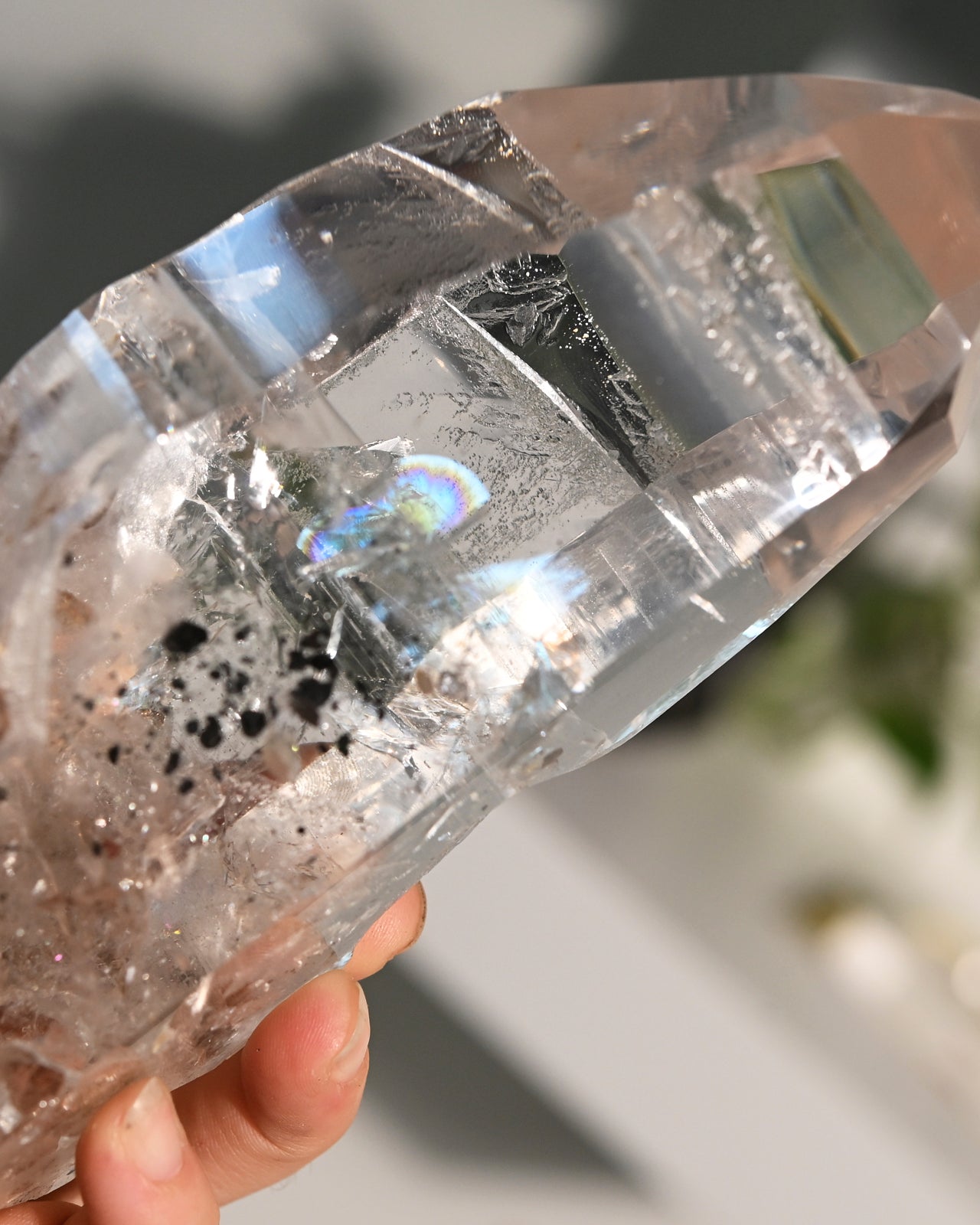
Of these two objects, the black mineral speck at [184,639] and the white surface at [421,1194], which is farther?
the white surface at [421,1194]

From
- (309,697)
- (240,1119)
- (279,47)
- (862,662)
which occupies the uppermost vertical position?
(279,47)

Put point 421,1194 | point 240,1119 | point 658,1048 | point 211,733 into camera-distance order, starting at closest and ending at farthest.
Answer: point 211,733 < point 240,1119 < point 658,1048 < point 421,1194

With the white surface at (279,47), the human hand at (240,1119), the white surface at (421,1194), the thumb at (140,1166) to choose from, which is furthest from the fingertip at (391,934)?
the white surface at (279,47)

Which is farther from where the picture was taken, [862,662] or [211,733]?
[862,662]

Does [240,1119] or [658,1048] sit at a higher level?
[240,1119]

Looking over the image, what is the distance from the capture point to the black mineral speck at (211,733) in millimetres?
298

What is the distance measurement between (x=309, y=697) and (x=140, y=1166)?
0.54ft

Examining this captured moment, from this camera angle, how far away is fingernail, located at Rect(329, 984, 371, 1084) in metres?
0.39

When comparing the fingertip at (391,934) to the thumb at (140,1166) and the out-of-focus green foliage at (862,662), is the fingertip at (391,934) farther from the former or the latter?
the out-of-focus green foliage at (862,662)

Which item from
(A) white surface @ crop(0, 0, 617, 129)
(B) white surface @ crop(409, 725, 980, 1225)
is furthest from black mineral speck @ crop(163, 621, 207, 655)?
(A) white surface @ crop(0, 0, 617, 129)

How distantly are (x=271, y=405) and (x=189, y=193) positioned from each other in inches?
18.7

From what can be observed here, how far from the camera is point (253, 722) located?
30cm

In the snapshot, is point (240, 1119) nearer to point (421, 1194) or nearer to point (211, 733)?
point (211, 733)

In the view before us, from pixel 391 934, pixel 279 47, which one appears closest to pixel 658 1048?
pixel 391 934
